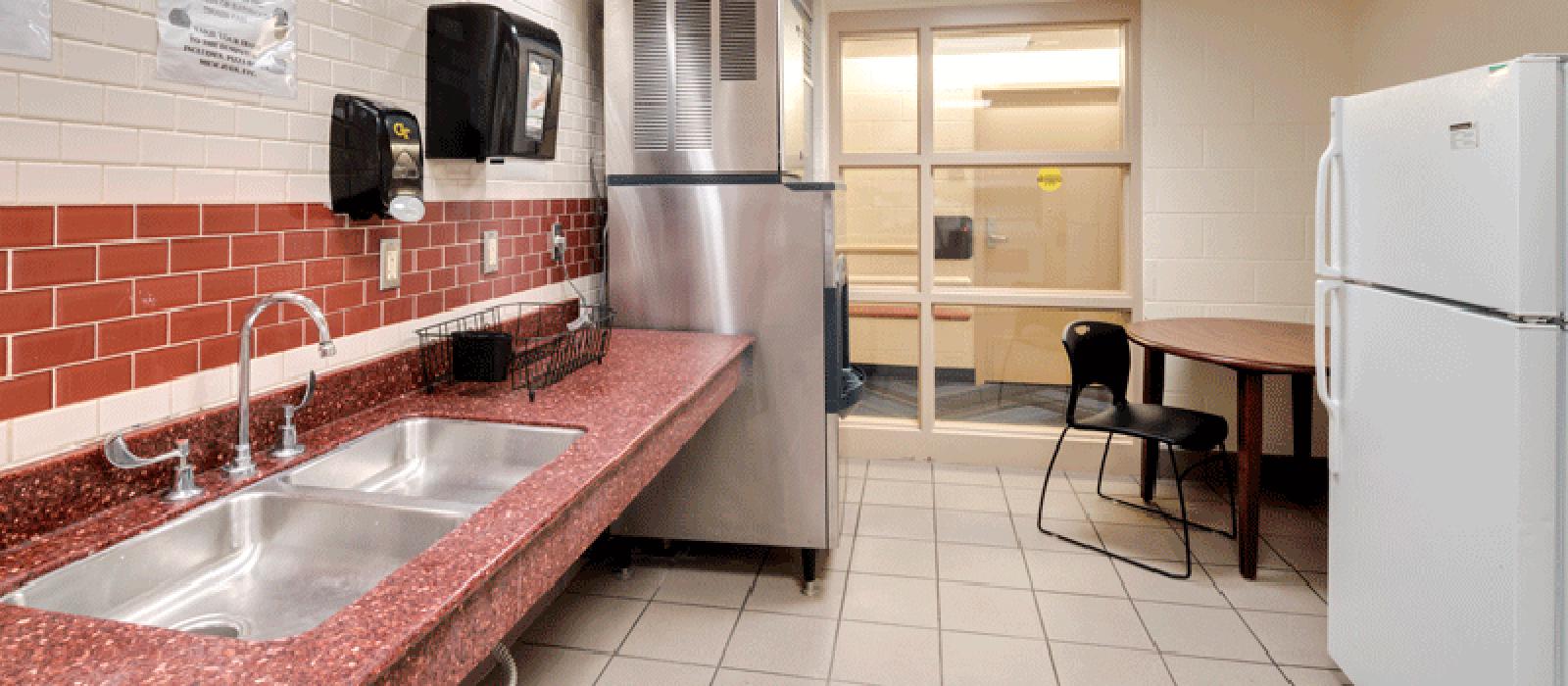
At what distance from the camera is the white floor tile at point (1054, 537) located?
128 inches

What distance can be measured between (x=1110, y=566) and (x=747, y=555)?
133 centimetres

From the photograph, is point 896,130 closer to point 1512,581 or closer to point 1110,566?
point 1110,566

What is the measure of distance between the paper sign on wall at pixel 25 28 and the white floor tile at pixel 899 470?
3426 millimetres

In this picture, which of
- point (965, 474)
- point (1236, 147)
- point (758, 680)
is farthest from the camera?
point (965, 474)

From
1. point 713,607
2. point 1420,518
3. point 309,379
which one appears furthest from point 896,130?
point 309,379

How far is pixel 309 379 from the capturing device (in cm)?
163

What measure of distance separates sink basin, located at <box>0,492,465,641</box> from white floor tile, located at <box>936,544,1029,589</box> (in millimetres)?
2066

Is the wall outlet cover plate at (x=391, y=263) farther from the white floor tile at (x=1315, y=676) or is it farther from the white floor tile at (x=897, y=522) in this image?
the white floor tile at (x=1315, y=676)

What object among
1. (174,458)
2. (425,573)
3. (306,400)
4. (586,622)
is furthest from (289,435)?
(586,622)

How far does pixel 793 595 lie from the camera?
9.35 ft

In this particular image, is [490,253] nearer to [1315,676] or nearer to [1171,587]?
[1171,587]

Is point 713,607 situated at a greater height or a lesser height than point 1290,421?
lesser

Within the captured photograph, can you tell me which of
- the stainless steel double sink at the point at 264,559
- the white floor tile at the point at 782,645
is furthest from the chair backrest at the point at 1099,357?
the stainless steel double sink at the point at 264,559

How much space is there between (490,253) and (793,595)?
148 centimetres
